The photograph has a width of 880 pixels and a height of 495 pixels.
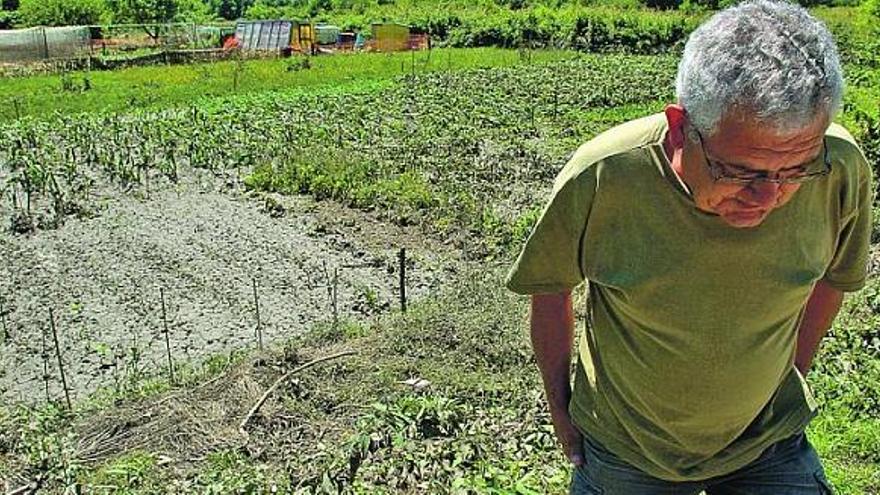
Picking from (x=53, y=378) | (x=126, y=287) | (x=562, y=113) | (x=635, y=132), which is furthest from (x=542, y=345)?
(x=562, y=113)

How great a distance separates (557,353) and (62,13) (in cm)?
4255

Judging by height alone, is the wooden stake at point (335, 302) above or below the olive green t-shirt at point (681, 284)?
below

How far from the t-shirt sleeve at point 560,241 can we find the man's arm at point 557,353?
3.8 inches

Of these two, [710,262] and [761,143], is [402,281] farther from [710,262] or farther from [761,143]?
[761,143]

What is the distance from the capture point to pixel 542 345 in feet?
6.65

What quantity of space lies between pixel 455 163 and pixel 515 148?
52.4 inches

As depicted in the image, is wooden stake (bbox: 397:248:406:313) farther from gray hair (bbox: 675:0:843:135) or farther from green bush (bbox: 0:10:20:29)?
green bush (bbox: 0:10:20:29)

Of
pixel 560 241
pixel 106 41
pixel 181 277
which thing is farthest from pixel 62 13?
pixel 560 241

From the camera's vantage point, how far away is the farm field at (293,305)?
4.09 m

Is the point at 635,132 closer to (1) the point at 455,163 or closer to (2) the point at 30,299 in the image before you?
(2) the point at 30,299

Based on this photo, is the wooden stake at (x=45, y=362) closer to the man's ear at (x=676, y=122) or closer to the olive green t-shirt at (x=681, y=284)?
the olive green t-shirt at (x=681, y=284)

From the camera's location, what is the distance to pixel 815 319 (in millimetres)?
2094

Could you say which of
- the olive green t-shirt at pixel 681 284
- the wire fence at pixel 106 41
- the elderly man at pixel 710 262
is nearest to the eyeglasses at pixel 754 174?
the elderly man at pixel 710 262

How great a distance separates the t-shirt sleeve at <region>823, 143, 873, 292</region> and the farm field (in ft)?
5.54
